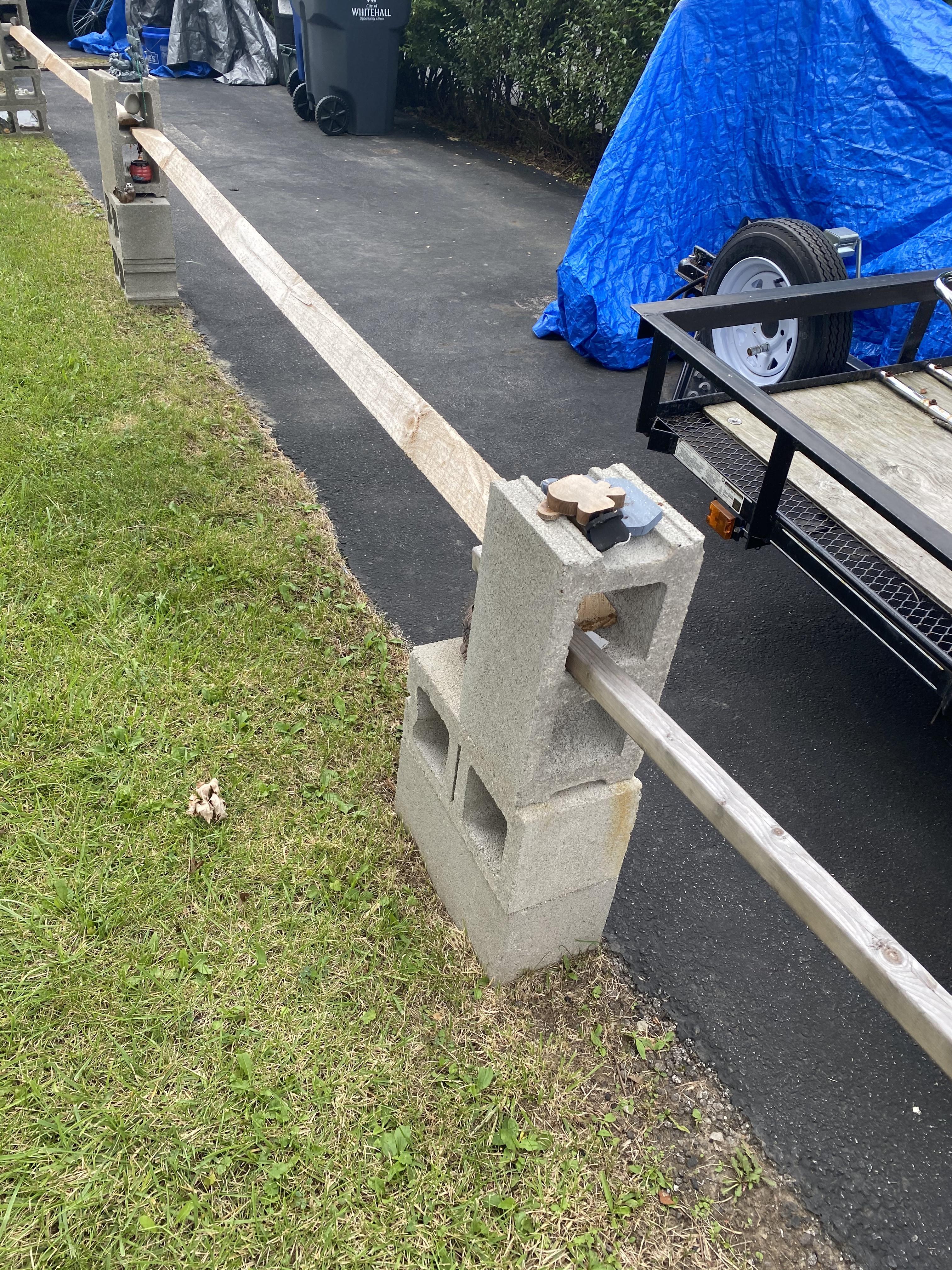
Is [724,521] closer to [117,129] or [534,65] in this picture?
[117,129]

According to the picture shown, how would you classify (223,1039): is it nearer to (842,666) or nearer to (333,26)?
(842,666)

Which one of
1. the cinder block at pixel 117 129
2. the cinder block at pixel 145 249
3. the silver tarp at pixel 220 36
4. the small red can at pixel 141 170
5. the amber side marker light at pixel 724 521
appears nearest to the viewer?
the amber side marker light at pixel 724 521

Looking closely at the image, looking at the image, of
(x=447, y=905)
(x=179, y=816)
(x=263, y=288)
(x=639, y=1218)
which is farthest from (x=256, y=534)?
(x=639, y=1218)

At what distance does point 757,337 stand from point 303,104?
9914mm

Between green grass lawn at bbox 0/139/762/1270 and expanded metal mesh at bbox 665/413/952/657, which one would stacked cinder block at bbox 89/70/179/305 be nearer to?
green grass lawn at bbox 0/139/762/1270

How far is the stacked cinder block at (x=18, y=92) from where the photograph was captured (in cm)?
936

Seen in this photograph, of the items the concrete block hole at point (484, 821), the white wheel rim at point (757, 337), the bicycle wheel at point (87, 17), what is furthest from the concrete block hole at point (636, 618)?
the bicycle wheel at point (87, 17)

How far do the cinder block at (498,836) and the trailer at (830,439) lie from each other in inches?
44.0

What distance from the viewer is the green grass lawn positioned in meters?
2.00

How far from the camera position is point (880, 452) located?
347 centimetres

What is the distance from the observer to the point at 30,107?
9727 mm

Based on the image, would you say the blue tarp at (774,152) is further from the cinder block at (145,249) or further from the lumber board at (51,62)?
the lumber board at (51,62)

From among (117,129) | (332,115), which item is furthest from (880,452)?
(332,115)

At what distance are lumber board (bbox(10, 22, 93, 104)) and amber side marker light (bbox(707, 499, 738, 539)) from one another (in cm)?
541
